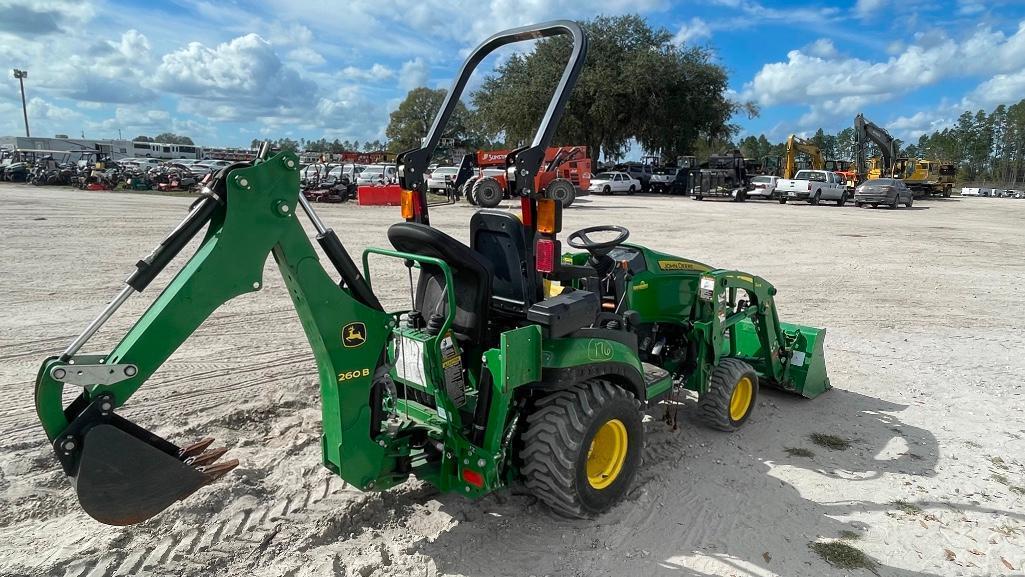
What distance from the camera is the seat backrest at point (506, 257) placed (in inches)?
137

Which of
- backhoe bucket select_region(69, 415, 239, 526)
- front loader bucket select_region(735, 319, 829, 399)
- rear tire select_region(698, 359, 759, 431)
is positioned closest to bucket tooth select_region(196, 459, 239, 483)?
backhoe bucket select_region(69, 415, 239, 526)

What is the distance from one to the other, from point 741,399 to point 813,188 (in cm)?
2919

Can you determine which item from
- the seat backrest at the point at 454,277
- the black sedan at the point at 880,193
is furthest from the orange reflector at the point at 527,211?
the black sedan at the point at 880,193

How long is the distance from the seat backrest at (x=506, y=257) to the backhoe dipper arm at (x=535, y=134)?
0.34 metres

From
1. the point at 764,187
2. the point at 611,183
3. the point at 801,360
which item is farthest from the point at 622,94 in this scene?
the point at 801,360

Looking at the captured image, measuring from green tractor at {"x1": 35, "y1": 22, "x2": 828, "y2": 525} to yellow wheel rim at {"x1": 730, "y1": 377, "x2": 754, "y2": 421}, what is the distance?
117cm

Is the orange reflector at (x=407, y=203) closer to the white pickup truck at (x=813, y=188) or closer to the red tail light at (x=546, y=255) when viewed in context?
the red tail light at (x=546, y=255)

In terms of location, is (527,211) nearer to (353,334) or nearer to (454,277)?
(454,277)

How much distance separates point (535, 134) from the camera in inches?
136

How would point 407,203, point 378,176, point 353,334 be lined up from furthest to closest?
point 378,176
point 407,203
point 353,334

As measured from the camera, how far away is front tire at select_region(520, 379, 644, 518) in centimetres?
340

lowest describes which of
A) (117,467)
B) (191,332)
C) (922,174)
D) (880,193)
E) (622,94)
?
(117,467)

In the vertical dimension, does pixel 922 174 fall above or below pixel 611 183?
above

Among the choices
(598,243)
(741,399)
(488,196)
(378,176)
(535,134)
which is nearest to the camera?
(535,134)
